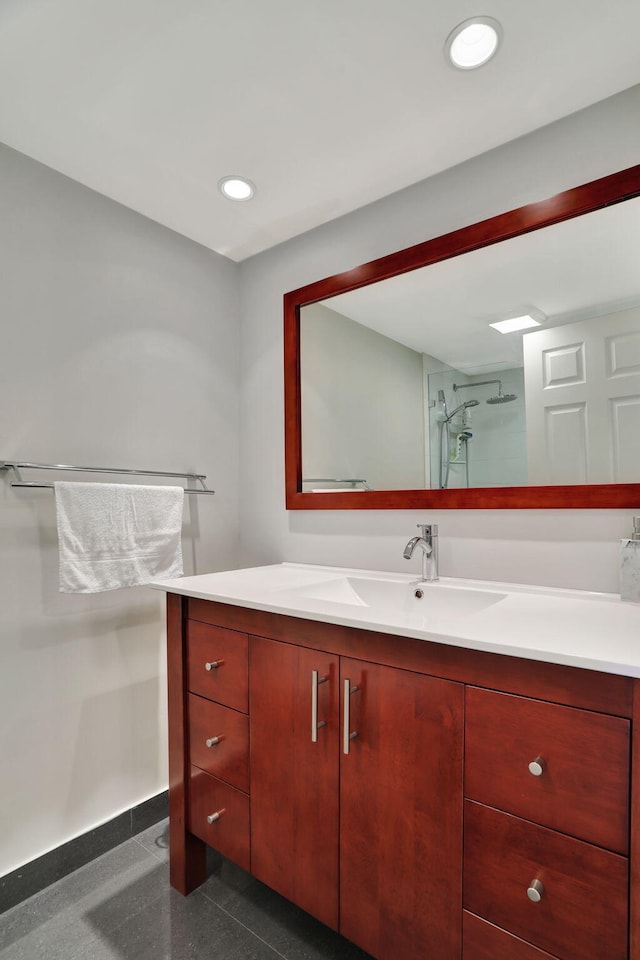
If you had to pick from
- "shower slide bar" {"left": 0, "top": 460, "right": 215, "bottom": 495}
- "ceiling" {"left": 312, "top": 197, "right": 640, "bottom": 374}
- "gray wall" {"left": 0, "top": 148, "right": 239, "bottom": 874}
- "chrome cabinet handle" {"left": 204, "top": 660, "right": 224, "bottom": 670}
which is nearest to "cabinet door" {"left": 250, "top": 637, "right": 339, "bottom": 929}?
"chrome cabinet handle" {"left": 204, "top": 660, "right": 224, "bottom": 670}

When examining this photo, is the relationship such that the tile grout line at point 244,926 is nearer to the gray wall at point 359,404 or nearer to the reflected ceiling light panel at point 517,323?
the gray wall at point 359,404

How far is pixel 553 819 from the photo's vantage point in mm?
813

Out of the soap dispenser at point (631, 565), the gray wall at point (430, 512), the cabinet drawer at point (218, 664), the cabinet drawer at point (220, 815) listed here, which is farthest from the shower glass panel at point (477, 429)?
the cabinet drawer at point (220, 815)

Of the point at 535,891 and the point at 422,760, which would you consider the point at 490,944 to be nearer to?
the point at 535,891

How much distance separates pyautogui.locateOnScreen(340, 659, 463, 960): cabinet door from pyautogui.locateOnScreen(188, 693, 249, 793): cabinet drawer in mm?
324

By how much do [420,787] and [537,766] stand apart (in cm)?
25

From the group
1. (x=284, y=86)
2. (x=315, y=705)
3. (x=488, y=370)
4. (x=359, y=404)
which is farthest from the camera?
(x=359, y=404)

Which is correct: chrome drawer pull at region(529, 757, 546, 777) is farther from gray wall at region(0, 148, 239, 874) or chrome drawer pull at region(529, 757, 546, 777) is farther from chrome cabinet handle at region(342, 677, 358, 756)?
gray wall at region(0, 148, 239, 874)

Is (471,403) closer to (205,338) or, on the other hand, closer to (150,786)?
(205,338)

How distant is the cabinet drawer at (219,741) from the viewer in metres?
1.29

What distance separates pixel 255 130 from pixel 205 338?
81 centimetres

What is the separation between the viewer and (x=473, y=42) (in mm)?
1132

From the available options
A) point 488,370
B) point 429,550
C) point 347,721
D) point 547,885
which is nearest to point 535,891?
point 547,885

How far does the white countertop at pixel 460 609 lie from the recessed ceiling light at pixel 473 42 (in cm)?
127
